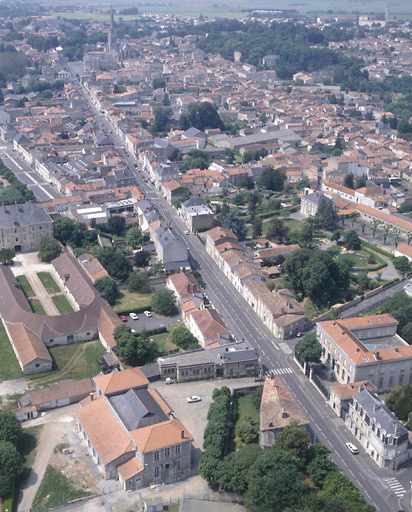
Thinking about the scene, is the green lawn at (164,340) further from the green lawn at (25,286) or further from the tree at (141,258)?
the green lawn at (25,286)

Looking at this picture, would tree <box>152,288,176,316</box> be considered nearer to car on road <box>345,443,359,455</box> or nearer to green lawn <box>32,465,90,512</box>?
green lawn <box>32,465,90,512</box>

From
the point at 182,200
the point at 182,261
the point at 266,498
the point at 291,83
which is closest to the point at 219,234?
the point at 182,261

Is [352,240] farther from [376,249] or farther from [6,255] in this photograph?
[6,255]

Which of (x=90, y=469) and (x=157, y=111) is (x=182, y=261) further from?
(x=157, y=111)

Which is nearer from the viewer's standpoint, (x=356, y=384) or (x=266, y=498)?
(x=266, y=498)

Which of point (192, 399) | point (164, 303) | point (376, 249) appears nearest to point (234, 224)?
point (376, 249)

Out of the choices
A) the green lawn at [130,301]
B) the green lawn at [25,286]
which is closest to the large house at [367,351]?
the green lawn at [130,301]
